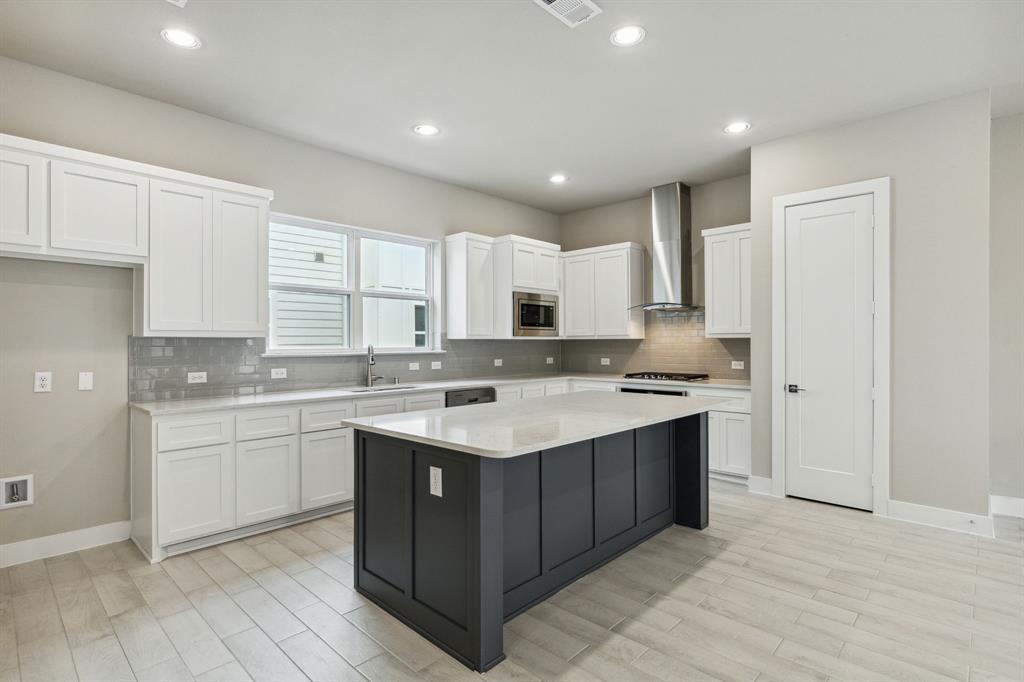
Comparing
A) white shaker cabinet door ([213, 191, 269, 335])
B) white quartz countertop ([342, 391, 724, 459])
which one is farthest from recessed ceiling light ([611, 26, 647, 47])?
white shaker cabinet door ([213, 191, 269, 335])

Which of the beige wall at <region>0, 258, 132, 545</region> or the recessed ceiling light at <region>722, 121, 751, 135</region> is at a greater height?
the recessed ceiling light at <region>722, 121, 751, 135</region>

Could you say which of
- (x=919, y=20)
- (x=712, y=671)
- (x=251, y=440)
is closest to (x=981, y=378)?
(x=919, y=20)

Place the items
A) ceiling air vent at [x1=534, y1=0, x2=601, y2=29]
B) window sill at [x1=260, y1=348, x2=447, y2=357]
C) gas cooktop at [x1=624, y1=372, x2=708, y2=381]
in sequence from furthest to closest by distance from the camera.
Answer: gas cooktop at [x1=624, y1=372, x2=708, y2=381], window sill at [x1=260, y1=348, x2=447, y2=357], ceiling air vent at [x1=534, y1=0, x2=601, y2=29]

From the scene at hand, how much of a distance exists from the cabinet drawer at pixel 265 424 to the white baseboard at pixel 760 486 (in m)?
3.78

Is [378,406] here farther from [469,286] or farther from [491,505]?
[491,505]

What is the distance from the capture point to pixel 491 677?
202cm

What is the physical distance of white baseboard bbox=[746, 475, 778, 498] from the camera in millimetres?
4383

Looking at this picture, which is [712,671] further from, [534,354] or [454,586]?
[534,354]

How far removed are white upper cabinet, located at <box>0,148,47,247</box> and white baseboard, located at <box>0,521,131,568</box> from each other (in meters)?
1.79

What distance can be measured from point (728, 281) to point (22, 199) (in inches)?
208

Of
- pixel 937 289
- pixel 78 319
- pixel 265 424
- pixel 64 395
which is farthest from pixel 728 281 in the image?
pixel 64 395

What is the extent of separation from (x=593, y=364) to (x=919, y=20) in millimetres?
4654

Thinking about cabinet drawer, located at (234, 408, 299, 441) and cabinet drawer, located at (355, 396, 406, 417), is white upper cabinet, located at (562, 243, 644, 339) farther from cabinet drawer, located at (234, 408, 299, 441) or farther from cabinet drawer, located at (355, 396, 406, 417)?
cabinet drawer, located at (234, 408, 299, 441)

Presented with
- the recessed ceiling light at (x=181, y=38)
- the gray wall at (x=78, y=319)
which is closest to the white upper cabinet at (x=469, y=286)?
the gray wall at (x=78, y=319)
